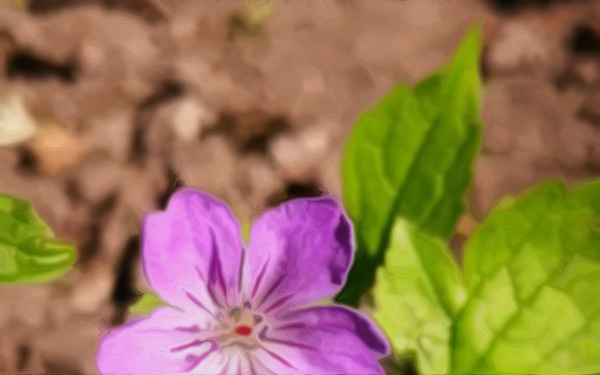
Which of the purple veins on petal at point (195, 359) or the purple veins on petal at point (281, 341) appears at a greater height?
the purple veins on petal at point (195, 359)

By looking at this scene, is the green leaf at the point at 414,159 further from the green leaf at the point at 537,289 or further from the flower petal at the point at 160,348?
the flower petal at the point at 160,348

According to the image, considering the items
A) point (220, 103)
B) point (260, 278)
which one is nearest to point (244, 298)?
point (260, 278)

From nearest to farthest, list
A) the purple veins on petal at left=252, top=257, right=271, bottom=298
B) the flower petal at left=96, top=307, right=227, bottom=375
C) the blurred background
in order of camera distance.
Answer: the flower petal at left=96, top=307, right=227, bottom=375 → the purple veins on petal at left=252, top=257, right=271, bottom=298 → the blurred background

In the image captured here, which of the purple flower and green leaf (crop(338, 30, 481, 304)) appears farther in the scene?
Result: green leaf (crop(338, 30, 481, 304))

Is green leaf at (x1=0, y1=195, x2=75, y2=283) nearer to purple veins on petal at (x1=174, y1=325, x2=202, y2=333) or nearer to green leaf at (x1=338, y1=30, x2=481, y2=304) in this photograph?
purple veins on petal at (x1=174, y1=325, x2=202, y2=333)

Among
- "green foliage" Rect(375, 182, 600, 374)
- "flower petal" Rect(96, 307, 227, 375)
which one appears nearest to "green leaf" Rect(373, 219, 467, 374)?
"green foliage" Rect(375, 182, 600, 374)

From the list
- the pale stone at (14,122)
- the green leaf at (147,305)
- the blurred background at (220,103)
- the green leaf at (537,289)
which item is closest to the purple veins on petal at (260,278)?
the green leaf at (147,305)
